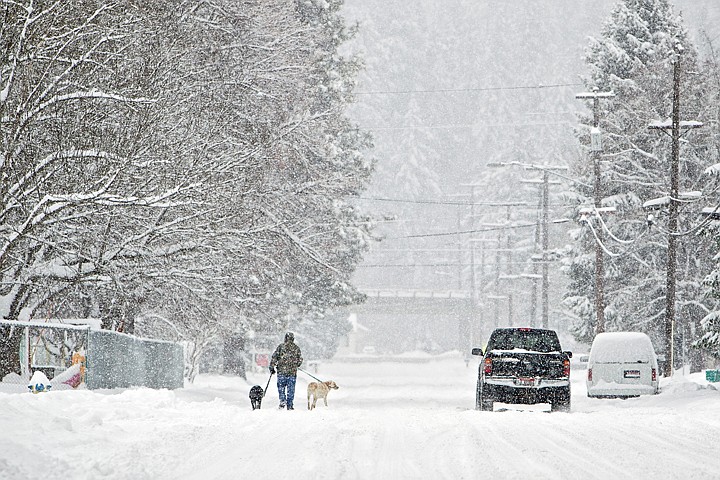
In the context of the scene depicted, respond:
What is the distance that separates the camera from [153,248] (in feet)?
88.0

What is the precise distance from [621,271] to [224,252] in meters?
26.6

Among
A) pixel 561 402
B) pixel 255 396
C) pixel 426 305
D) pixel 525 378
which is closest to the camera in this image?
pixel 525 378

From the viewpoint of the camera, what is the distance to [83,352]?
24.7 metres

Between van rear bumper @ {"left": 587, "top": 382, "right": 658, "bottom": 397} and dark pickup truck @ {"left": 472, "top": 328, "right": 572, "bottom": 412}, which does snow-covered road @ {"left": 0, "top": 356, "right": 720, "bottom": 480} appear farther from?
van rear bumper @ {"left": 587, "top": 382, "right": 658, "bottom": 397}

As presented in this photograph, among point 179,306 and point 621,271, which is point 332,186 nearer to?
point 179,306

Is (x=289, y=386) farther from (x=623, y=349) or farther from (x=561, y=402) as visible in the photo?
(x=623, y=349)

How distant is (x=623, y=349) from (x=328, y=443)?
16172 mm

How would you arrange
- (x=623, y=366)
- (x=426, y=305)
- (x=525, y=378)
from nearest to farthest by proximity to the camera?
1. (x=525, y=378)
2. (x=623, y=366)
3. (x=426, y=305)

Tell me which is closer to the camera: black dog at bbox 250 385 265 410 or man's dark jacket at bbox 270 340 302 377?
black dog at bbox 250 385 265 410

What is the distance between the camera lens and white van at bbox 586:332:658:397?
29.2 m

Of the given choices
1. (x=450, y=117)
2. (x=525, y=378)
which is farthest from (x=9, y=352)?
(x=450, y=117)

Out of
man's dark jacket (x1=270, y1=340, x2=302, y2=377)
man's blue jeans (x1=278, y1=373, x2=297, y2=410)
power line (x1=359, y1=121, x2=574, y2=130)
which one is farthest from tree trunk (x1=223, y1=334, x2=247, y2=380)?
power line (x1=359, y1=121, x2=574, y2=130)

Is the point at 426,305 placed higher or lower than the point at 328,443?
higher

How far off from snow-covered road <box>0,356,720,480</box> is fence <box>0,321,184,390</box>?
231cm
